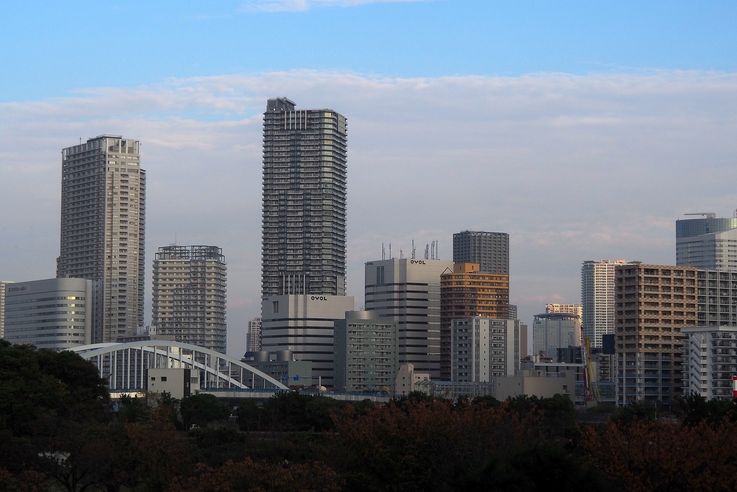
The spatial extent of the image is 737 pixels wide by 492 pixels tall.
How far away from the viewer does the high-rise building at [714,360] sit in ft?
582

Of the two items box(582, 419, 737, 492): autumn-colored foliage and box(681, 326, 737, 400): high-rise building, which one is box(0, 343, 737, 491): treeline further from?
box(681, 326, 737, 400): high-rise building

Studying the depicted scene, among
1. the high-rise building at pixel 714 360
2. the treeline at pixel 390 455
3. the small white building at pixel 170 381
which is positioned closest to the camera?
the treeline at pixel 390 455

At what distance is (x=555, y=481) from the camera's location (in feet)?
141

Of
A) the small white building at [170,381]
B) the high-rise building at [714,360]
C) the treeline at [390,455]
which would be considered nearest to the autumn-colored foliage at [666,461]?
the treeline at [390,455]

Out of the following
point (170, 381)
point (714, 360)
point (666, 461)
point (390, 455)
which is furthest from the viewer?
point (714, 360)

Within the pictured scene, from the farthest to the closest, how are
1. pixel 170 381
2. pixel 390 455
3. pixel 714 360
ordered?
pixel 714 360
pixel 170 381
pixel 390 455

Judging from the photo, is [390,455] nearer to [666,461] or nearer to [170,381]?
[666,461]

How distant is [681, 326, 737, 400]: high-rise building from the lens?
582ft

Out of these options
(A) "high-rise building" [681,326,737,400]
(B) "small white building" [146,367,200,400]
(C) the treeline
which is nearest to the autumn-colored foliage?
(C) the treeline

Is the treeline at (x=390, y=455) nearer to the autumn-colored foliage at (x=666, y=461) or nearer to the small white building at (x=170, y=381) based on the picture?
the autumn-colored foliage at (x=666, y=461)

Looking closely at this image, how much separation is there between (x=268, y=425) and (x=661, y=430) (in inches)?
2955

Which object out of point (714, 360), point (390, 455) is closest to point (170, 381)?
point (714, 360)

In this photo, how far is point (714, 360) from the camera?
179 m

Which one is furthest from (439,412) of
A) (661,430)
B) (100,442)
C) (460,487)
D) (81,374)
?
(81,374)
